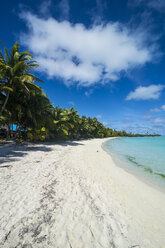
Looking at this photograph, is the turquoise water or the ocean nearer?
the ocean

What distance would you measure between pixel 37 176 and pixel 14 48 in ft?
45.2

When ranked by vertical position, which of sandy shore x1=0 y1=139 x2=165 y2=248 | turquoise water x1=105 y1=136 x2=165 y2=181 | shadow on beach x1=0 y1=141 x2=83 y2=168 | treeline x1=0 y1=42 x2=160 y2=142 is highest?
treeline x1=0 y1=42 x2=160 y2=142

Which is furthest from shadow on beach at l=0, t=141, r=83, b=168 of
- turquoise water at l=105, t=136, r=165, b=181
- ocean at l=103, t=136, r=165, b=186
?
turquoise water at l=105, t=136, r=165, b=181

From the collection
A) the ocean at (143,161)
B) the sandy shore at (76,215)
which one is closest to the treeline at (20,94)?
the sandy shore at (76,215)

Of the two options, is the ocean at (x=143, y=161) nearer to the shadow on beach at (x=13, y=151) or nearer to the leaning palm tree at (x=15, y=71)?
the shadow on beach at (x=13, y=151)

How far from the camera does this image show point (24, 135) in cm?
1620

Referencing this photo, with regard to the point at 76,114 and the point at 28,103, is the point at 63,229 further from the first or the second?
the point at 76,114

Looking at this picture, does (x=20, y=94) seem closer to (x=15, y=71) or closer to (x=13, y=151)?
(x=15, y=71)

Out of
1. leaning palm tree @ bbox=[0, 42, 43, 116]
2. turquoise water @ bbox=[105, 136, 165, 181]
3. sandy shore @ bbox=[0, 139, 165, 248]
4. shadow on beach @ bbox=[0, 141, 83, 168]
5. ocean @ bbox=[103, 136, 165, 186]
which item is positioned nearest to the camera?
sandy shore @ bbox=[0, 139, 165, 248]

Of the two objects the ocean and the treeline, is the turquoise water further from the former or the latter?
the treeline

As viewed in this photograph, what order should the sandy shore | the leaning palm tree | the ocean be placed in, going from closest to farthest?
the sandy shore → the ocean → the leaning palm tree

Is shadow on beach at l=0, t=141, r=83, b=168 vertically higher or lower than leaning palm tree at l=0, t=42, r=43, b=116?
lower

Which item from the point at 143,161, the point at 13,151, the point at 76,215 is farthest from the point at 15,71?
the point at 143,161

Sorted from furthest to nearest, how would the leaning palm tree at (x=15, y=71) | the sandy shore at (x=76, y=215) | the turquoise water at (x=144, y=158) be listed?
the leaning palm tree at (x=15, y=71), the turquoise water at (x=144, y=158), the sandy shore at (x=76, y=215)
